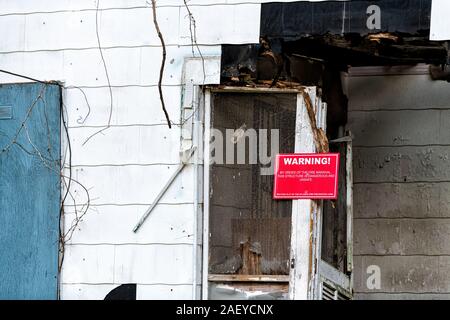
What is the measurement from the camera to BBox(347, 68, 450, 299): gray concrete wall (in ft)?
31.7

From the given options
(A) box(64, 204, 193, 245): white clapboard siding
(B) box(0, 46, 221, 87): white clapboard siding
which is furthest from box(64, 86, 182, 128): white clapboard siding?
(A) box(64, 204, 193, 245): white clapboard siding

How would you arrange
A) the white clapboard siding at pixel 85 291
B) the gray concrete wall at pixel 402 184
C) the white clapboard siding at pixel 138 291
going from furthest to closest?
the gray concrete wall at pixel 402 184 < the white clapboard siding at pixel 85 291 < the white clapboard siding at pixel 138 291

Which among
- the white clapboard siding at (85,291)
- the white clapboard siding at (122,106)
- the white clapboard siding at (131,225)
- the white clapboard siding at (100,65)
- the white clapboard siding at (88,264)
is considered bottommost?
the white clapboard siding at (85,291)

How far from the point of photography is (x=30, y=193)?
30.1 feet

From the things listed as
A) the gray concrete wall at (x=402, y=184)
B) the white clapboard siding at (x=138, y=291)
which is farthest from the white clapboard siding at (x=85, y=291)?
the gray concrete wall at (x=402, y=184)

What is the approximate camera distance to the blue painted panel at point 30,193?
9133 millimetres

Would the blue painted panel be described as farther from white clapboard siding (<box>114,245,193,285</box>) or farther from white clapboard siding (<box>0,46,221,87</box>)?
white clapboard siding (<box>114,245,193,285</box>)

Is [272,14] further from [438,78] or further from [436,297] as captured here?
[436,297]

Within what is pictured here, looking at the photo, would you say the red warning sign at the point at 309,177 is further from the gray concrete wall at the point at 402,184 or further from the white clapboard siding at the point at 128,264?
the gray concrete wall at the point at 402,184

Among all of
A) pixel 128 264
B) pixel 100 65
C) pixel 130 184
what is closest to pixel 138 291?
pixel 128 264

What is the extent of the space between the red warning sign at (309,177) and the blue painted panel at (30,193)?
148cm

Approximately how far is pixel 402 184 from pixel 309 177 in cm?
110

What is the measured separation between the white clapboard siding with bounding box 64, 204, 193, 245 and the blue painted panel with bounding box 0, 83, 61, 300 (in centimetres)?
18
